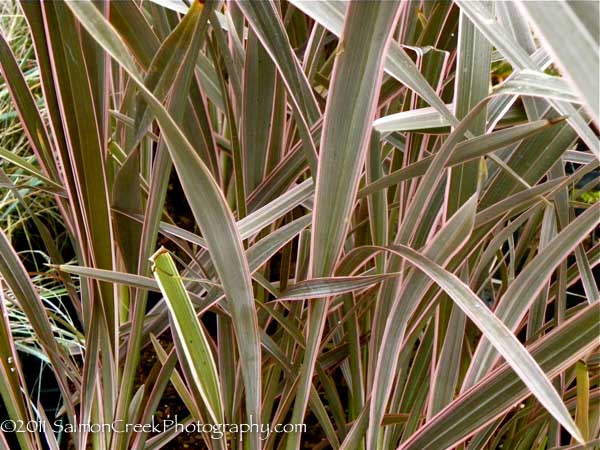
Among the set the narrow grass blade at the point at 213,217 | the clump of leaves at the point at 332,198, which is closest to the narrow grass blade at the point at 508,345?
the clump of leaves at the point at 332,198

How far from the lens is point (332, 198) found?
377mm

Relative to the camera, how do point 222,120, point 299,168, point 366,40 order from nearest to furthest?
point 366,40
point 299,168
point 222,120

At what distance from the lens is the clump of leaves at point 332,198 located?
348mm

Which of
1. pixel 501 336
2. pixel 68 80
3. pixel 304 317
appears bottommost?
pixel 304 317

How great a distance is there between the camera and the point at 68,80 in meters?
0.40

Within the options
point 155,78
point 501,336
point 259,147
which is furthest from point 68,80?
point 501,336

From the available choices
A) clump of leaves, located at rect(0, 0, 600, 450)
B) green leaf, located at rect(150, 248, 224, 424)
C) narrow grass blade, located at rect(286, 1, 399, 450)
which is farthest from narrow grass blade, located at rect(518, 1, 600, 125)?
green leaf, located at rect(150, 248, 224, 424)

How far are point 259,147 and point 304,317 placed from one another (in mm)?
212

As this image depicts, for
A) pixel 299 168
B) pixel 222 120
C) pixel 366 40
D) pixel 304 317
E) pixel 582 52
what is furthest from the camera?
pixel 222 120

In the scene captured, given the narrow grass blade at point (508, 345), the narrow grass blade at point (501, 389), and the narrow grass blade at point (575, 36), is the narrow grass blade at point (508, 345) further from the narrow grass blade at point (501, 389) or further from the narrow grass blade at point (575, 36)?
the narrow grass blade at point (575, 36)

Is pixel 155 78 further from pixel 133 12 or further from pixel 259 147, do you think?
pixel 259 147

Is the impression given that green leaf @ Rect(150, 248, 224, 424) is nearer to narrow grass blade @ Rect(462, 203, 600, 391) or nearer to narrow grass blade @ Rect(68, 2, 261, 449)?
narrow grass blade @ Rect(68, 2, 261, 449)

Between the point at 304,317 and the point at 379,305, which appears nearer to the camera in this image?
the point at 379,305

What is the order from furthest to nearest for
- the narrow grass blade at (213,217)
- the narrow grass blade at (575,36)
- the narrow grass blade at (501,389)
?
the narrow grass blade at (501,389)
the narrow grass blade at (213,217)
the narrow grass blade at (575,36)
